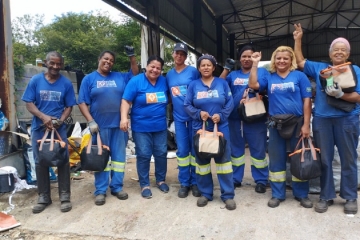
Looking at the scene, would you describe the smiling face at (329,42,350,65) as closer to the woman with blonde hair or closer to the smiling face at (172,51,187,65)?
the woman with blonde hair

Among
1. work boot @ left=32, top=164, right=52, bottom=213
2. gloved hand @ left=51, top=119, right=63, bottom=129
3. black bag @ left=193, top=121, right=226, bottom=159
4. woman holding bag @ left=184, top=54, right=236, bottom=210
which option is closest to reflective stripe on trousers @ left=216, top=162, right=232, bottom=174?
woman holding bag @ left=184, top=54, right=236, bottom=210

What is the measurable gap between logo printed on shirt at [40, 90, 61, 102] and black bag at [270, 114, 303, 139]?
2.46 metres

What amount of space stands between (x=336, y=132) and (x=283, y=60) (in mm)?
913

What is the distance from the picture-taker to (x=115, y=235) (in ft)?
9.28

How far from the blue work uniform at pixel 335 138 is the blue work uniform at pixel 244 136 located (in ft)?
2.29

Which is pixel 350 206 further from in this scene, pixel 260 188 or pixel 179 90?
pixel 179 90

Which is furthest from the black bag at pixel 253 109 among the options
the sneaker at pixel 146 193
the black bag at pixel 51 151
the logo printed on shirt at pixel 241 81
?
the black bag at pixel 51 151

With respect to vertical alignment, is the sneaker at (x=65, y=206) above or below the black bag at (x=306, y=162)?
below

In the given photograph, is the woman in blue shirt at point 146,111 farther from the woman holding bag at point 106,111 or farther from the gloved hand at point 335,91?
the gloved hand at point 335,91

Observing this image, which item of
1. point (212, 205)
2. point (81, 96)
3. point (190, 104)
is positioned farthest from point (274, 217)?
point (81, 96)

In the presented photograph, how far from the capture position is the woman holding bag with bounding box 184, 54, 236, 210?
130 inches

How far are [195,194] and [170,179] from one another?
0.98m

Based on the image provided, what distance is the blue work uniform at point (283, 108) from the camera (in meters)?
3.19

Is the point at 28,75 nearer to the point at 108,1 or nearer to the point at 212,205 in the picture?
the point at 108,1
